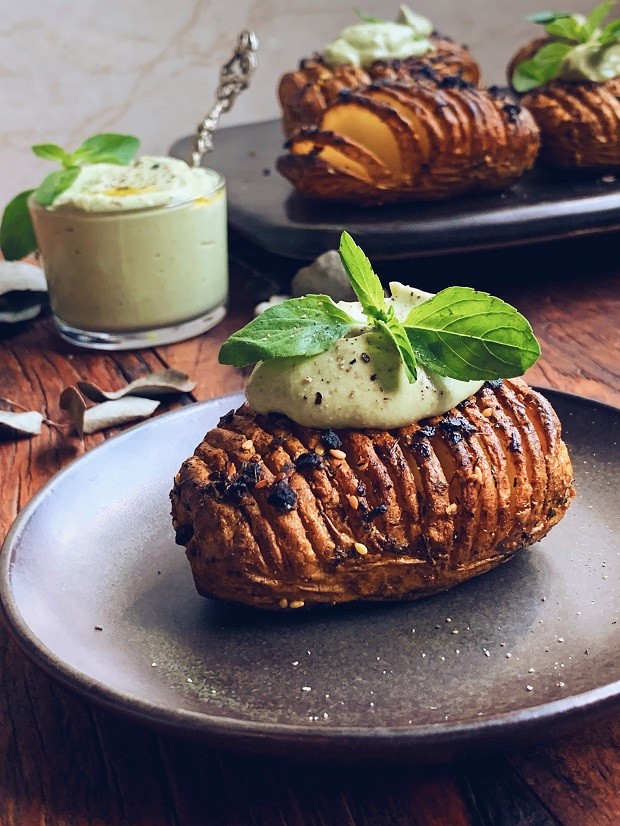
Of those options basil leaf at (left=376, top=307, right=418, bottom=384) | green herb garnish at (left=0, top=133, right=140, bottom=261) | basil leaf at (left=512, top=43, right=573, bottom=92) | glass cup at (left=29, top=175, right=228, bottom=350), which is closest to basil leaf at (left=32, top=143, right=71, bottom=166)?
green herb garnish at (left=0, top=133, right=140, bottom=261)

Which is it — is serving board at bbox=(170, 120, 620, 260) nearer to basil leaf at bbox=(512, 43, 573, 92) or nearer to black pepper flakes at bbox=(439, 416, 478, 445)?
→ basil leaf at bbox=(512, 43, 573, 92)

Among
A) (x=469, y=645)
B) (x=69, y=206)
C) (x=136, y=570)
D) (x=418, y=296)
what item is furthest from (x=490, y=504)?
(x=69, y=206)

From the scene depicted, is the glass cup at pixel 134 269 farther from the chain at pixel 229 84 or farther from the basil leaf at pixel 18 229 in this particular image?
the chain at pixel 229 84

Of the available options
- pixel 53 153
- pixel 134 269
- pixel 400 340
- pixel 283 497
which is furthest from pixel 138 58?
pixel 283 497

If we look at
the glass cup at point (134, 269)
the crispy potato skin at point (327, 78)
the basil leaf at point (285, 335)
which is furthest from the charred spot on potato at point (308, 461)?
the crispy potato skin at point (327, 78)

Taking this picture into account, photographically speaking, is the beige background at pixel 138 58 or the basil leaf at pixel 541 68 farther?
the beige background at pixel 138 58

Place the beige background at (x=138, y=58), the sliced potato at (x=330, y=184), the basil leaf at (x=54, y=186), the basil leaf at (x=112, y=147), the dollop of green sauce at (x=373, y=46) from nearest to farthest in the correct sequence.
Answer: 1. the basil leaf at (x=54, y=186)
2. the basil leaf at (x=112, y=147)
3. the sliced potato at (x=330, y=184)
4. the dollop of green sauce at (x=373, y=46)
5. the beige background at (x=138, y=58)
